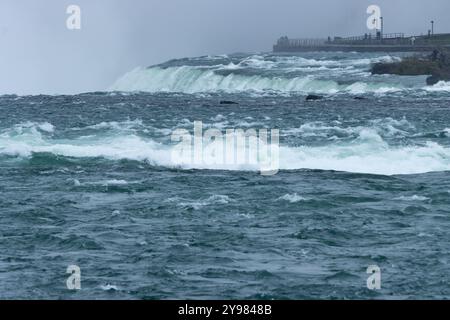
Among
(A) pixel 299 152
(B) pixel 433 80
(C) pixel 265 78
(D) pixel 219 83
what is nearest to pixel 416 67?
(B) pixel 433 80

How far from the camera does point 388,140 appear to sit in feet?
173

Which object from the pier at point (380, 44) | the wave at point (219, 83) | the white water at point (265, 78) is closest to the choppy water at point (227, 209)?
the wave at point (219, 83)

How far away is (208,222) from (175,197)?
4.62m

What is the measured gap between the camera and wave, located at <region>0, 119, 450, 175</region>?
45750 mm

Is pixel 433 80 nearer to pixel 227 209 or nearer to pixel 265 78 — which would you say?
pixel 265 78

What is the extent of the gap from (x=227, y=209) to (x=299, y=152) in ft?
47.0

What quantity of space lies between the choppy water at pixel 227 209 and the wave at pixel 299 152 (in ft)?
0.31

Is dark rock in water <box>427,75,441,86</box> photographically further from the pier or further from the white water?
the pier

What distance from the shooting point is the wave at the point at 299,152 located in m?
45.8

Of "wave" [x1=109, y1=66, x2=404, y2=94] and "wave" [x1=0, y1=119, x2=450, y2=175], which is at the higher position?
"wave" [x1=109, y1=66, x2=404, y2=94]

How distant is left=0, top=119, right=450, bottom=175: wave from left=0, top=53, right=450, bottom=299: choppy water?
0.31ft

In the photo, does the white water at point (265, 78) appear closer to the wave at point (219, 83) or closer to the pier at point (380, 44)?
the wave at point (219, 83)

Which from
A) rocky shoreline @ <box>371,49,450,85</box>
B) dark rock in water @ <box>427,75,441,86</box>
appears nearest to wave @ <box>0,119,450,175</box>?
dark rock in water @ <box>427,75,441,86</box>
